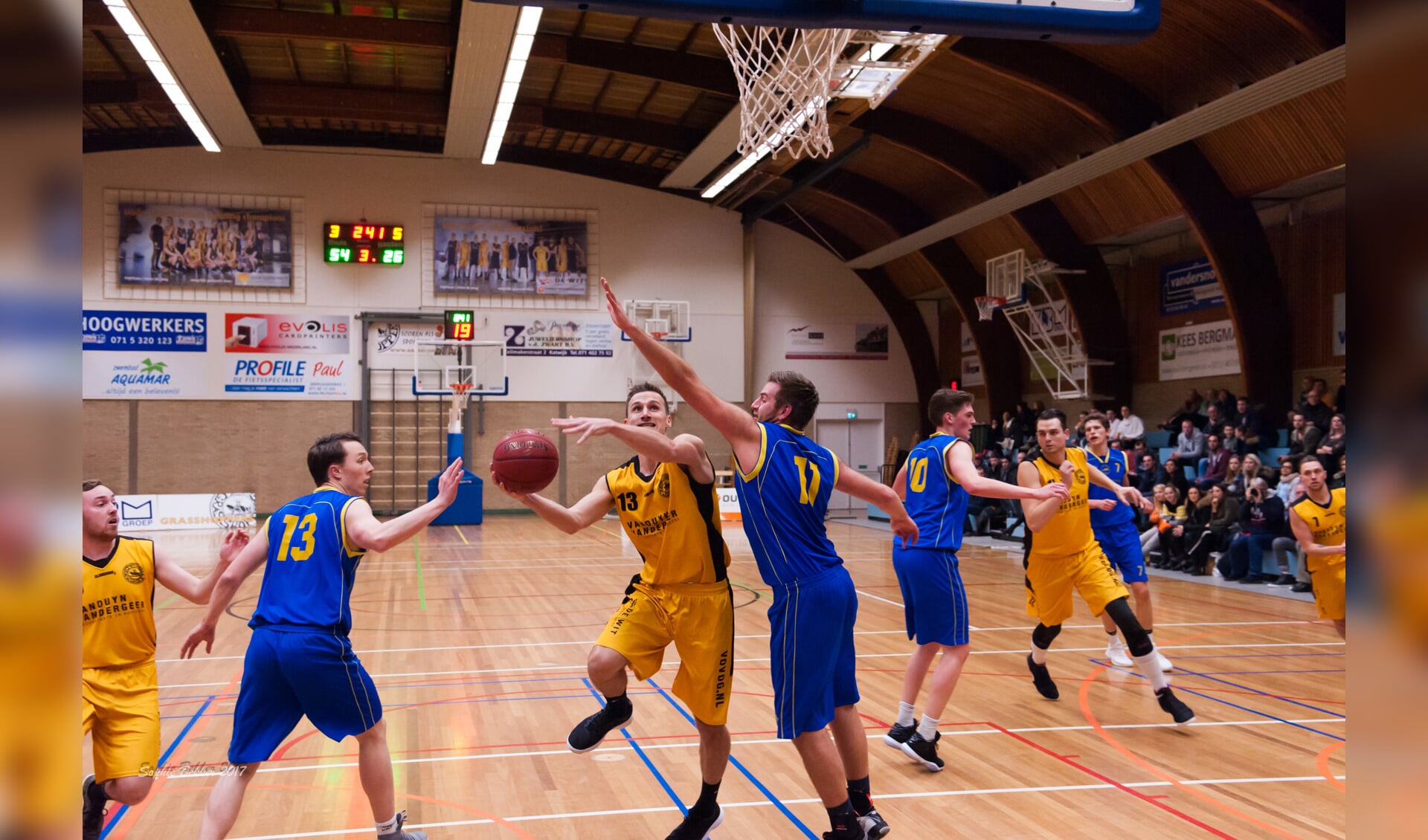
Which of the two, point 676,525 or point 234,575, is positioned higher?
point 676,525

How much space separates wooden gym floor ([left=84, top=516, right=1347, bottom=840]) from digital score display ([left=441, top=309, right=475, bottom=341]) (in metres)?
11.4

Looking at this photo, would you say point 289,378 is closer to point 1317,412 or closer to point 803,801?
point 1317,412

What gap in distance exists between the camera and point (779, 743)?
5.91 metres

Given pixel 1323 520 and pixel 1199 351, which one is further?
pixel 1199 351

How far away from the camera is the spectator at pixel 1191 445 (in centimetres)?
1533

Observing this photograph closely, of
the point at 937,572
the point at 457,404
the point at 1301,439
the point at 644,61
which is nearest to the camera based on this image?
the point at 937,572

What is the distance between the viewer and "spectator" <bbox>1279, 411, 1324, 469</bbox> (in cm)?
1241

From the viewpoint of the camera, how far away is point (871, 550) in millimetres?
17047

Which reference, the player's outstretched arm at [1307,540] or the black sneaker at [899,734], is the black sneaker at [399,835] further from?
the player's outstretched arm at [1307,540]

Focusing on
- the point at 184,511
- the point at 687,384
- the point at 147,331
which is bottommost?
the point at 184,511

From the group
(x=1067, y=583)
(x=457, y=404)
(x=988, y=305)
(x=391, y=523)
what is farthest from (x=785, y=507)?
(x=988, y=305)

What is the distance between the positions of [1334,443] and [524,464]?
11470 millimetres

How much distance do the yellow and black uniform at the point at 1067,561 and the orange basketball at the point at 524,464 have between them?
3.20 m

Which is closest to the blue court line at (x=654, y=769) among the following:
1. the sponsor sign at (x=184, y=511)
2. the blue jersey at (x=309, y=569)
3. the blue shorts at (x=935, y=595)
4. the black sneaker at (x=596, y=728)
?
the black sneaker at (x=596, y=728)
